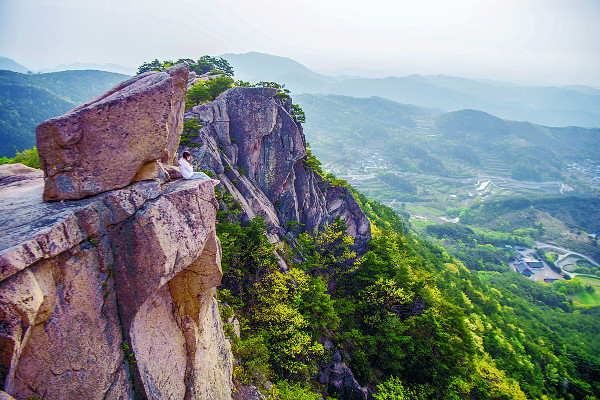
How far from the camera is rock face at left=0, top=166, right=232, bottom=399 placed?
22.5 ft

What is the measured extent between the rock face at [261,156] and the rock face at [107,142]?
16.1m

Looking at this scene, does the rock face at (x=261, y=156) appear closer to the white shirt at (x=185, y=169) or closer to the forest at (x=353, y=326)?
the forest at (x=353, y=326)

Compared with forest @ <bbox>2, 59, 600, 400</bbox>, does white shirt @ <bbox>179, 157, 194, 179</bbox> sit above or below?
above

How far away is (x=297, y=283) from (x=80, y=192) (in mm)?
21104

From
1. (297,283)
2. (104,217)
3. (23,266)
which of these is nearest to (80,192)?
(104,217)

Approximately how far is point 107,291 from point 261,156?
2703cm

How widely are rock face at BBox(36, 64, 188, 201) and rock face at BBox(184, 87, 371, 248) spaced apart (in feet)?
52.8

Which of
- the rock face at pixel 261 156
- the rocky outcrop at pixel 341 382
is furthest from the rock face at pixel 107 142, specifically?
the rocky outcrop at pixel 341 382

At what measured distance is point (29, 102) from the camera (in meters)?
91.2

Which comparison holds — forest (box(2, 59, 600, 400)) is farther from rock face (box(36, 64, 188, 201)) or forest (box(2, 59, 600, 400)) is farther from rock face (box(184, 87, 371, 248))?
rock face (box(36, 64, 188, 201))

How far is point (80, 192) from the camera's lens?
899cm

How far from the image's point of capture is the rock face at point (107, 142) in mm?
8750

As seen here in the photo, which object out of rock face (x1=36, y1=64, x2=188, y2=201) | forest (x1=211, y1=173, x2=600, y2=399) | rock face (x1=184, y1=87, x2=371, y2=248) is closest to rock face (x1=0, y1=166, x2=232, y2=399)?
rock face (x1=36, y1=64, x2=188, y2=201)

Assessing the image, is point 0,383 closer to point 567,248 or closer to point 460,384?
point 460,384
